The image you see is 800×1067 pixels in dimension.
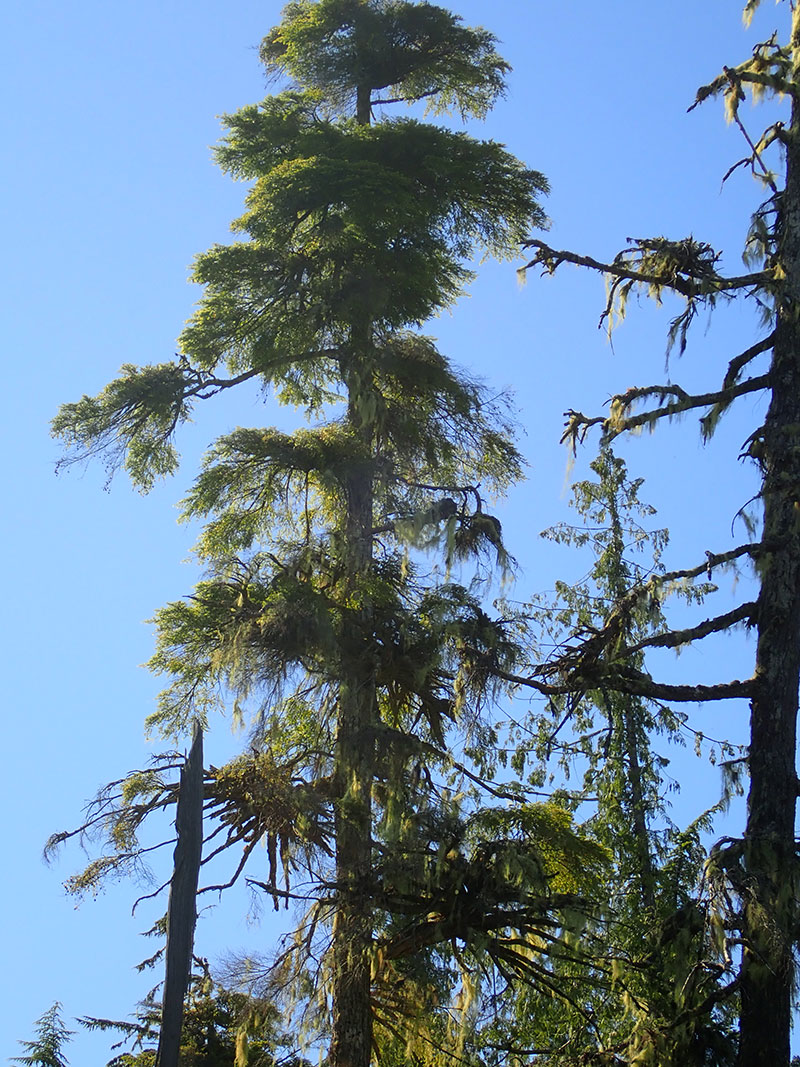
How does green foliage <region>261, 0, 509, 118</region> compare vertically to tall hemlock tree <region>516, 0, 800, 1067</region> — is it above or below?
above

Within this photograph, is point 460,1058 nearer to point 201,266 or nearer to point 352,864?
point 352,864

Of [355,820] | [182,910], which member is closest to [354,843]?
[355,820]

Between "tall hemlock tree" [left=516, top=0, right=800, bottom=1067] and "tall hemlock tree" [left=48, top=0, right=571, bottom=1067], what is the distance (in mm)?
2129

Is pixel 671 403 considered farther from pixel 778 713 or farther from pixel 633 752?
pixel 633 752

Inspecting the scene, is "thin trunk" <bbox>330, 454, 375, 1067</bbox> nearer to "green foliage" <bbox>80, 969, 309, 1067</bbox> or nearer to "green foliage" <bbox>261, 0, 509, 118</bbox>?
"green foliage" <bbox>80, 969, 309, 1067</bbox>

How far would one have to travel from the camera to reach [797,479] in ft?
42.1

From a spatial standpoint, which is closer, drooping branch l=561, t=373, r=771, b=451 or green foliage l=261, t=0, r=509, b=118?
drooping branch l=561, t=373, r=771, b=451

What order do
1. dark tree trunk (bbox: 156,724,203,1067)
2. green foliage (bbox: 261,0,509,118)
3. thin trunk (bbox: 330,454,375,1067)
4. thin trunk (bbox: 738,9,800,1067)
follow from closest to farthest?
dark tree trunk (bbox: 156,724,203,1067), thin trunk (bbox: 738,9,800,1067), thin trunk (bbox: 330,454,375,1067), green foliage (bbox: 261,0,509,118)

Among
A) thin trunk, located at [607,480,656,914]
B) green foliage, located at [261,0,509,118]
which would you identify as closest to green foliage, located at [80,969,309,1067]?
thin trunk, located at [607,480,656,914]

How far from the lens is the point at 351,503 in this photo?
16672mm

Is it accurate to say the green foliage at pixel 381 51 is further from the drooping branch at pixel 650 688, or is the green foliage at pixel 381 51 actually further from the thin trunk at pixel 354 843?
the drooping branch at pixel 650 688

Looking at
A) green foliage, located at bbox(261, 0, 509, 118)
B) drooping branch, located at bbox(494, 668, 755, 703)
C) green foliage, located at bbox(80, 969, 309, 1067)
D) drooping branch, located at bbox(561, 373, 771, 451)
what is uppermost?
green foliage, located at bbox(261, 0, 509, 118)

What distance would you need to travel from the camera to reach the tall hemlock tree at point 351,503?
14.1m

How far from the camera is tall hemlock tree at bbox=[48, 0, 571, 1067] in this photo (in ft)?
46.1
